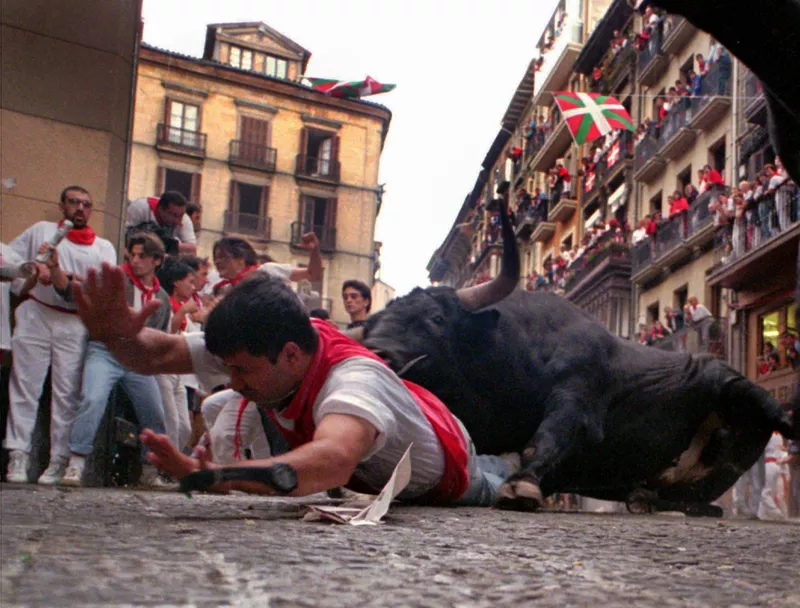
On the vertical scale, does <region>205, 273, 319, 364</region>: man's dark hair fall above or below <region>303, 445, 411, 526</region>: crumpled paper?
above

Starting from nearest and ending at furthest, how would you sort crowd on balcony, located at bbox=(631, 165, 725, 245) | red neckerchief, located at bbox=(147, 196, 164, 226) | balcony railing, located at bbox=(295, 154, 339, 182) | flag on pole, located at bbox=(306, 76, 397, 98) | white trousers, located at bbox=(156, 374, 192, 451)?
white trousers, located at bbox=(156, 374, 192, 451), red neckerchief, located at bbox=(147, 196, 164, 226), flag on pole, located at bbox=(306, 76, 397, 98), crowd on balcony, located at bbox=(631, 165, 725, 245), balcony railing, located at bbox=(295, 154, 339, 182)

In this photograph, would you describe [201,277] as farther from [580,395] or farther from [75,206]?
[580,395]

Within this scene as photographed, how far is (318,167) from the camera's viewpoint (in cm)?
3828

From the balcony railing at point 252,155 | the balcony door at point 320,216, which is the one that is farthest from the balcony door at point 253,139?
the balcony door at point 320,216

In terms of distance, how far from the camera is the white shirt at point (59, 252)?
514 cm

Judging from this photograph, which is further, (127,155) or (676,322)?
(676,322)

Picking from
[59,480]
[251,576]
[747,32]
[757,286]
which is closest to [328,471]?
[251,576]

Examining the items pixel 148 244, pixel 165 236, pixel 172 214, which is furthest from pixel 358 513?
pixel 172 214

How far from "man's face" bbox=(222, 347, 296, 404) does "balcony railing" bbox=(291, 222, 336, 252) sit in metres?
33.6

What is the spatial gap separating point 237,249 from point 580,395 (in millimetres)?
2284

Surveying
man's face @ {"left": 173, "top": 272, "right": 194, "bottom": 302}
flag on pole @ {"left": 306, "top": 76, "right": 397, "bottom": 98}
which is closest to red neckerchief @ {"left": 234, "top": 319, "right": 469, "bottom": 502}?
man's face @ {"left": 173, "top": 272, "right": 194, "bottom": 302}

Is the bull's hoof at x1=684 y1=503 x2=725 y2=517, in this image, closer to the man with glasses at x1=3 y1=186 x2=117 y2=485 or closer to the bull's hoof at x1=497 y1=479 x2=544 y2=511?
the bull's hoof at x1=497 y1=479 x2=544 y2=511

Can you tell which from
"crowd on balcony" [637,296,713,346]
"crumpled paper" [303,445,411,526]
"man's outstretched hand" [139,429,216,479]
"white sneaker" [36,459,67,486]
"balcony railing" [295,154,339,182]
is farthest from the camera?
"balcony railing" [295,154,339,182]

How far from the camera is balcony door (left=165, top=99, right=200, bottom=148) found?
3628 centimetres
